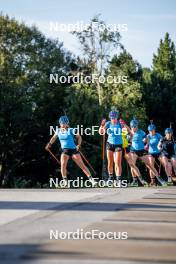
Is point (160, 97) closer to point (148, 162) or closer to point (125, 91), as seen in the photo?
point (125, 91)

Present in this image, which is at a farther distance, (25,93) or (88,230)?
(25,93)

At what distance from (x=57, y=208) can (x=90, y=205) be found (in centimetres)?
67

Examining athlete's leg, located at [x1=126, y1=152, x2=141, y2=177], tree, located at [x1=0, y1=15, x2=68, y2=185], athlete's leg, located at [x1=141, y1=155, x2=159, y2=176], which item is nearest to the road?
athlete's leg, located at [x1=126, y1=152, x2=141, y2=177]

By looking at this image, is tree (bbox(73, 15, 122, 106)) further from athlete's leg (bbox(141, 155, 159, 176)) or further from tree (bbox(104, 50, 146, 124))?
athlete's leg (bbox(141, 155, 159, 176))

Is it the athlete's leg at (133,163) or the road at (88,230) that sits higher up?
the athlete's leg at (133,163)

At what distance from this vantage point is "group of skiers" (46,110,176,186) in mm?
13617

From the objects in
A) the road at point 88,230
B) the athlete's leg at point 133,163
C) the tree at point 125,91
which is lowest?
the road at point 88,230

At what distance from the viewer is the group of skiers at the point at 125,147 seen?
13.6 metres

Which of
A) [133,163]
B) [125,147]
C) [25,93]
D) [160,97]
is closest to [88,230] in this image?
[133,163]

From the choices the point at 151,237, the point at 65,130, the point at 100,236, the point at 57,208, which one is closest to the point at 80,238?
the point at 100,236

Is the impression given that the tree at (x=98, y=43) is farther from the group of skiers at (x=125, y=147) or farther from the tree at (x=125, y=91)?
the group of skiers at (x=125, y=147)

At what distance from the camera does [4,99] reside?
44.1 metres

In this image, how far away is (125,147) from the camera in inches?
591

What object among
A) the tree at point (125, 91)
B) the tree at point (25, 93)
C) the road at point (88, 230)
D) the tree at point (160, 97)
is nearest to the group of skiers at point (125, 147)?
the road at point (88, 230)
